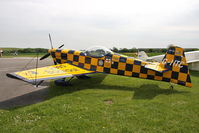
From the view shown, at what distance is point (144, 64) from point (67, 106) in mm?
4147

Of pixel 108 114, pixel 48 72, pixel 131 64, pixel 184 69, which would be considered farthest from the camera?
pixel 131 64

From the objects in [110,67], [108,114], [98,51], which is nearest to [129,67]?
[110,67]

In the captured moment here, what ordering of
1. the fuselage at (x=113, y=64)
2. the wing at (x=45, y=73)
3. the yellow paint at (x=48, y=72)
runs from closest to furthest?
1. the wing at (x=45, y=73)
2. the yellow paint at (x=48, y=72)
3. the fuselage at (x=113, y=64)

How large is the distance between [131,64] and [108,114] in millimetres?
3267

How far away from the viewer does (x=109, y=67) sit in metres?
6.87

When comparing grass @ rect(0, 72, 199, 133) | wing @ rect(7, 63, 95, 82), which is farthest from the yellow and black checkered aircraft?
grass @ rect(0, 72, 199, 133)

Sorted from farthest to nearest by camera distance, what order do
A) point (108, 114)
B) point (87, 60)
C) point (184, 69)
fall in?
point (87, 60), point (184, 69), point (108, 114)

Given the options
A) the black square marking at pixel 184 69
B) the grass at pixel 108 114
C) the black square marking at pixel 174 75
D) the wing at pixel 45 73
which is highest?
the black square marking at pixel 184 69

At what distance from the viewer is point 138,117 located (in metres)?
3.82

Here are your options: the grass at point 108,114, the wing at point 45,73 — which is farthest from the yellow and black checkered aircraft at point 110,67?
the grass at point 108,114

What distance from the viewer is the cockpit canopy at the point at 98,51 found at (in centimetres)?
697

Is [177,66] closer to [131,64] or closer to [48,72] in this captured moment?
[131,64]

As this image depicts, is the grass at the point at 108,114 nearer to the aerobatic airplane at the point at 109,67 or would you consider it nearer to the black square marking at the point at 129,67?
the aerobatic airplane at the point at 109,67

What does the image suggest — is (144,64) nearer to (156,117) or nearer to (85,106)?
(156,117)
